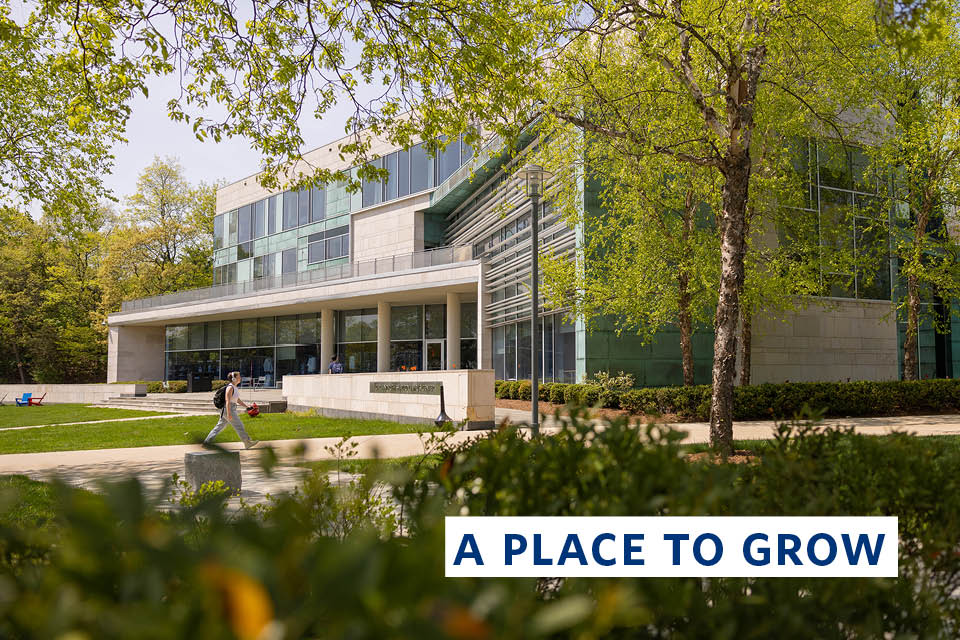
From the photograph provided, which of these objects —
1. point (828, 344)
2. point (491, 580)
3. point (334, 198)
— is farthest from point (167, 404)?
point (491, 580)

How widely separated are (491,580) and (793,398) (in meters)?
18.5

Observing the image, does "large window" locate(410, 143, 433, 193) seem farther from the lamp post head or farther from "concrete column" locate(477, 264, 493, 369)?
the lamp post head

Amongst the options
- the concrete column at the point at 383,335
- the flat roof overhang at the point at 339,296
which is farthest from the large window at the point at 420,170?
the concrete column at the point at 383,335

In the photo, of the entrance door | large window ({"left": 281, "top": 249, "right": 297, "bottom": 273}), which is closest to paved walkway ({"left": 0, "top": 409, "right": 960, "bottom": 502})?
the entrance door

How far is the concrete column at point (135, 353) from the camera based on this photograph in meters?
47.8

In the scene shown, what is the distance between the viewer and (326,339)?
37062mm

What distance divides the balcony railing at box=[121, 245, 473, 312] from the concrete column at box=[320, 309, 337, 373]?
266 cm

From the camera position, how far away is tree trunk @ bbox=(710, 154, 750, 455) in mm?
9664

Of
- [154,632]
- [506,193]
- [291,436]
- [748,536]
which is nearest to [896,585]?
[748,536]

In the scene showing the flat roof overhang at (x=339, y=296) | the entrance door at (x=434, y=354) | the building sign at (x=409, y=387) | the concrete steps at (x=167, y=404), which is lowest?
the concrete steps at (x=167, y=404)

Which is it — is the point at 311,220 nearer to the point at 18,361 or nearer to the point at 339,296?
the point at 339,296

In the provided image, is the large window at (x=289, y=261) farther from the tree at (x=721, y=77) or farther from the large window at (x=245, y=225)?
the tree at (x=721, y=77)

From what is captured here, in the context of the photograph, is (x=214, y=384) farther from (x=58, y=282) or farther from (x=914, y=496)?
(x=914, y=496)

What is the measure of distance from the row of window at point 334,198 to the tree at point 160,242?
5.20 m
